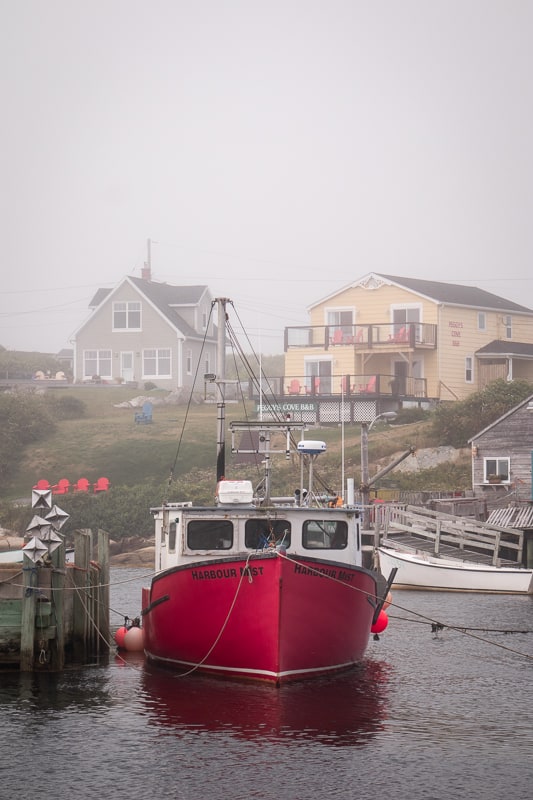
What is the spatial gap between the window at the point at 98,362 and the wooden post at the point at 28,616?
222 feet

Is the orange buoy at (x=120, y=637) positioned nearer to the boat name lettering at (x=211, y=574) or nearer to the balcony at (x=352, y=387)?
the boat name lettering at (x=211, y=574)

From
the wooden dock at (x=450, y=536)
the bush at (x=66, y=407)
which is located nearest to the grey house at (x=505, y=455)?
the wooden dock at (x=450, y=536)

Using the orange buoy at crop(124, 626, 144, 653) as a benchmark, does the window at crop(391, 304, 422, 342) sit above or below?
above

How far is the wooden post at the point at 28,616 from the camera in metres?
24.8

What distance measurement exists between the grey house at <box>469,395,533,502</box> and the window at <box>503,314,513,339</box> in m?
25.7

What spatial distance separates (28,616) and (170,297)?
70.9m

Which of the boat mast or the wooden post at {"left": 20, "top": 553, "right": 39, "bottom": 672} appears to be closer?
the wooden post at {"left": 20, "top": 553, "right": 39, "bottom": 672}

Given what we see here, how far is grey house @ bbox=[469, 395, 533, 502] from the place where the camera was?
57812 mm

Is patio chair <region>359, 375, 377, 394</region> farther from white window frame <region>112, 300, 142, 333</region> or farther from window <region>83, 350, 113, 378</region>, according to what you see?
window <region>83, 350, 113, 378</region>

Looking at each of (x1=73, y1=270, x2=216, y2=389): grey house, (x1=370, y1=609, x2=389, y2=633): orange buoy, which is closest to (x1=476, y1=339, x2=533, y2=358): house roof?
(x1=73, y1=270, x2=216, y2=389): grey house

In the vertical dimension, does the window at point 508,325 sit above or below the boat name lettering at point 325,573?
above

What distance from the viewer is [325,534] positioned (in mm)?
25953

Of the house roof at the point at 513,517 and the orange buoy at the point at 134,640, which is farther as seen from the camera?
the house roof at the point at 513,517

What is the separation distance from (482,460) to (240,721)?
128 feet
